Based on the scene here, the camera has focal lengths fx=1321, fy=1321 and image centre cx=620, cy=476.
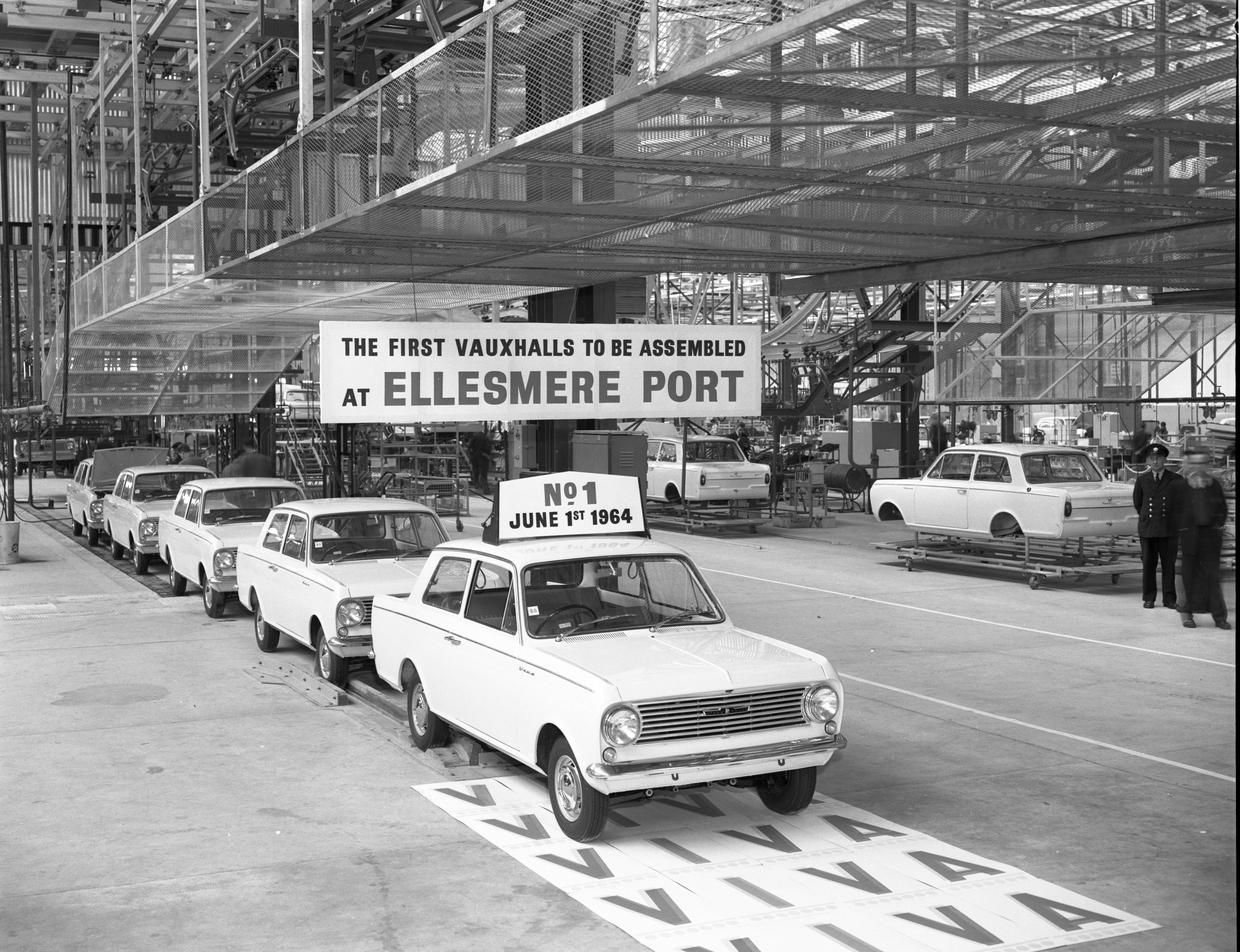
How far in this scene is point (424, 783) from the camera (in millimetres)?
8570

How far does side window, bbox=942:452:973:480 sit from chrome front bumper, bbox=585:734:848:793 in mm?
12737

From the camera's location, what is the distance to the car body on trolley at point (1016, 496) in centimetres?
1781

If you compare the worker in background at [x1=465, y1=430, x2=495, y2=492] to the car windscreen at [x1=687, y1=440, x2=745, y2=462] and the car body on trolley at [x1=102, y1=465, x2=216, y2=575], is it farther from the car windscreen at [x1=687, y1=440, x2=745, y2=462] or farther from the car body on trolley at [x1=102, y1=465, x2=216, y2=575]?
the car body on trolley at [x1=102, y1=465, x2=216, y2=575]

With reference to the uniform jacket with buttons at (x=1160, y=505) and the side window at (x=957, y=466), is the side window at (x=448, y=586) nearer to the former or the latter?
the uniform jacket with buttons at (x=1160, y=505)

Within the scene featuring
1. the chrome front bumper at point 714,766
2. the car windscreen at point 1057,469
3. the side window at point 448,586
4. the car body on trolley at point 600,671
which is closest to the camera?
the chrome front bumper at point 714,766

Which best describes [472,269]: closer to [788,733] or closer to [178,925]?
[788,733]

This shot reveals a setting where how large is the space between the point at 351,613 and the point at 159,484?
1097cm

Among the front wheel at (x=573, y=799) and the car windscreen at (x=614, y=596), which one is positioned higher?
the car windscreen at (x=614, y=596)

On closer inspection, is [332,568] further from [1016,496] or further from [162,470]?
[1016,496]

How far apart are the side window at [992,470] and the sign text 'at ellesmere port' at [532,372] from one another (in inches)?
327

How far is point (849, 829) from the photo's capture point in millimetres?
7539

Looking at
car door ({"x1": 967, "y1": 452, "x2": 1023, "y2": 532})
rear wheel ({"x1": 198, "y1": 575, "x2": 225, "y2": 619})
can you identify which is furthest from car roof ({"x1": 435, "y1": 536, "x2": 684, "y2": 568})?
car door ({"x1": 967, "y1": 452, "x2": 1023, "y2": 532})

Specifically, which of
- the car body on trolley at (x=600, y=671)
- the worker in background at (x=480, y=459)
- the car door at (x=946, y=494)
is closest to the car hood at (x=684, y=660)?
the car body on trolley at (x=600, y=671)

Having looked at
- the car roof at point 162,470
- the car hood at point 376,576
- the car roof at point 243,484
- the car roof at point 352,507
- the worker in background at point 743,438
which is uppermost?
the worker in background at point 743,438
